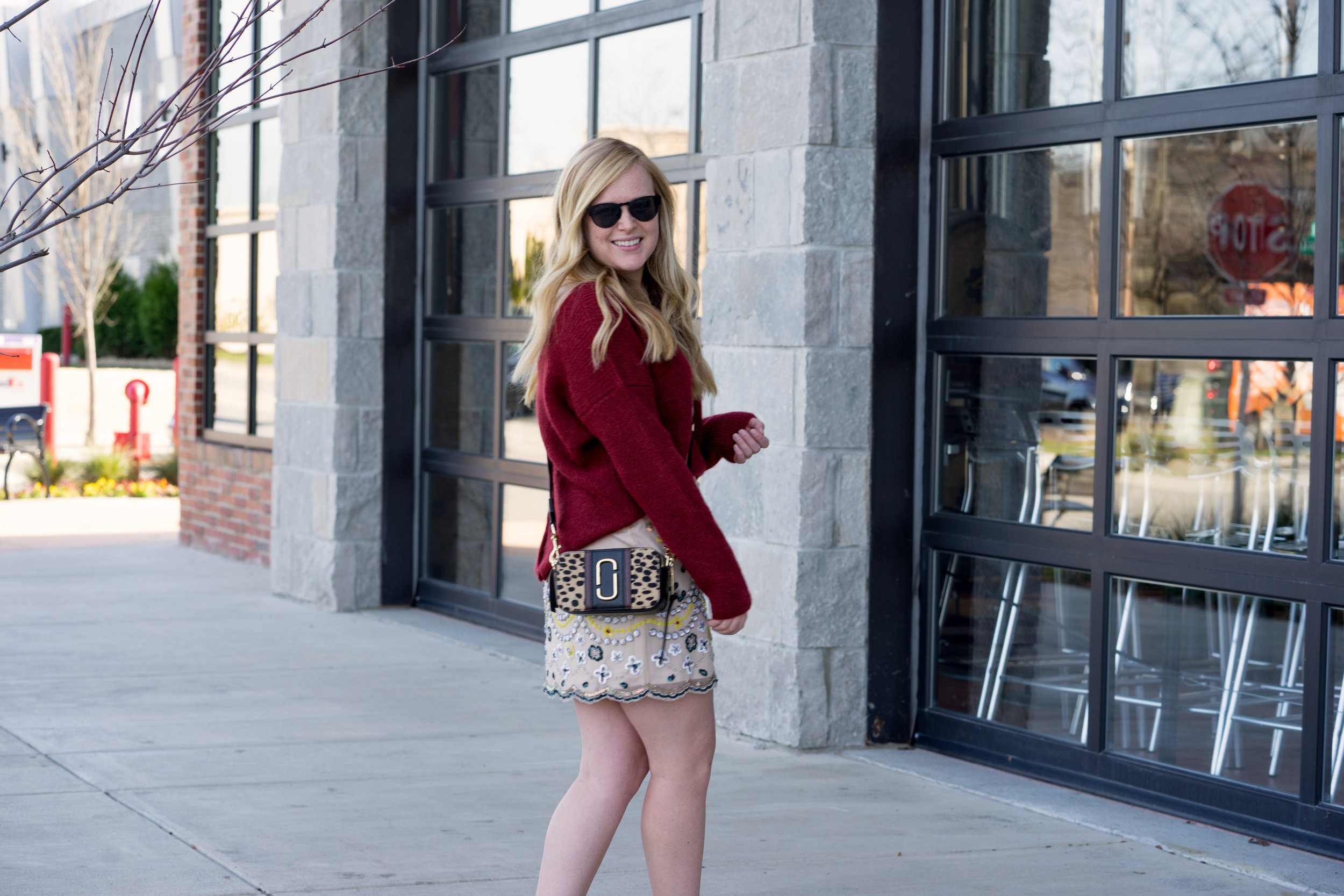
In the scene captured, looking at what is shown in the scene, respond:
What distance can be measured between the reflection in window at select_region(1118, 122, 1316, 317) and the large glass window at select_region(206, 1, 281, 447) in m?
6.41

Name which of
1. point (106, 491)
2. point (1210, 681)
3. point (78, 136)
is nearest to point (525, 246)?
point (1210, 681)

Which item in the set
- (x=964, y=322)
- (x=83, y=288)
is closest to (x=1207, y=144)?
(x=964, y=322)

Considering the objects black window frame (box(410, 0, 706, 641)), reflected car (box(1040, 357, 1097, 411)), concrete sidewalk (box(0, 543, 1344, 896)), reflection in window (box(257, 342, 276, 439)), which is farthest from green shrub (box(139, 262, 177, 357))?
reflected car (box(1040, 357, 1097, 411))

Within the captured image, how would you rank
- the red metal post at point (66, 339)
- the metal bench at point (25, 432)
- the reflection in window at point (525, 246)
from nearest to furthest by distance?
the reflection in window at point (525, 246) → the metal bench at point (25, 432) → the red metal post at point (66, 339)

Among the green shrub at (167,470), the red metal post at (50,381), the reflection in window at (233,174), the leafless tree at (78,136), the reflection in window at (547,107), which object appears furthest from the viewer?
the red metal post at (50,381)

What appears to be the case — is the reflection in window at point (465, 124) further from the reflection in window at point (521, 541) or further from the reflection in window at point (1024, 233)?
the reflection in window at point (1024, 233)

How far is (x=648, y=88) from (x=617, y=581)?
445cm

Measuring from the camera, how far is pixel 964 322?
546cm

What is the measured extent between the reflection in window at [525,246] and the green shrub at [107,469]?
8.87 meters

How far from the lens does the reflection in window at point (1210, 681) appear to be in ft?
14.9

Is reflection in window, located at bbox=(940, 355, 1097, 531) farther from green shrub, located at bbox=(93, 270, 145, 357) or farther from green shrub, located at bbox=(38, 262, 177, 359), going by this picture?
green shrub, located at bbox=(93, 270, 145, 357)

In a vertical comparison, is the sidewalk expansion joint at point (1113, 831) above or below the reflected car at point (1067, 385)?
below

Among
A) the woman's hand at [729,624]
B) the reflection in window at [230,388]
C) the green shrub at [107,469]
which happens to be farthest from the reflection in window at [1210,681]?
the green shrub at [107,469]

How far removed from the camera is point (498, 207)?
26.9 feet
